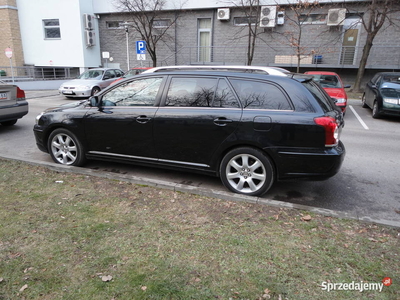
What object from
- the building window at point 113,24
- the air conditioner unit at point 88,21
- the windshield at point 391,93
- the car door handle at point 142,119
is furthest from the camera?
the building window at point 113,24

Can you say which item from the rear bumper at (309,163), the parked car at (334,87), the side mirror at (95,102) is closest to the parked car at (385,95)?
the parked car at (334,87)

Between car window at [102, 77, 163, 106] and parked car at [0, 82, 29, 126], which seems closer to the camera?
car window at [102, 77, 163, 106]

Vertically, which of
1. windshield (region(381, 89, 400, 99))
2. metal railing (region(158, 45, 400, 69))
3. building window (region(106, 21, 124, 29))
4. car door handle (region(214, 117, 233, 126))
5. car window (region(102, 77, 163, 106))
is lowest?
windshield (region(381, 89, 400, 99))

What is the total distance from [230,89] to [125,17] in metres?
22.3

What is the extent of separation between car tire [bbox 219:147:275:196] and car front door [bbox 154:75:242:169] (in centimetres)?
27

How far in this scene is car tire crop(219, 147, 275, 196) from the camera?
13.7 feet

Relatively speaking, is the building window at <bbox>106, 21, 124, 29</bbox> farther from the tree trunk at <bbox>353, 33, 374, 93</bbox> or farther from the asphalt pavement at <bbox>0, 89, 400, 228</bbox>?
the asphalt pavement at <bbox>0, 89, 400, 228</bbox>

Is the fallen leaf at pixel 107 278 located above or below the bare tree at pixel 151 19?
below

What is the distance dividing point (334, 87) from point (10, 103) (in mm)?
10550

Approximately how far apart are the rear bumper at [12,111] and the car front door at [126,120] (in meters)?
4.22

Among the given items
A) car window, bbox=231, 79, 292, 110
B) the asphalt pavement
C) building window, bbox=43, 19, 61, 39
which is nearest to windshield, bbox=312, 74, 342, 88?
car window, bbox=231, 79, 292, 110

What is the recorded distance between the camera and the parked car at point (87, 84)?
15453mm

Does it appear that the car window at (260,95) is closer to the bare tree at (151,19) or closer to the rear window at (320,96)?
the rear window at (320,96)

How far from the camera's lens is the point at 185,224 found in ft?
11.2
